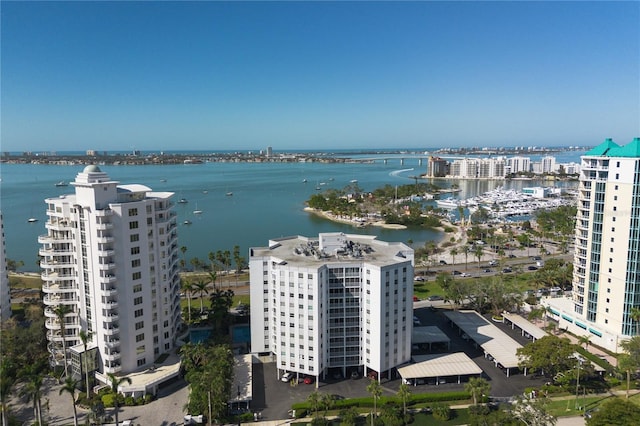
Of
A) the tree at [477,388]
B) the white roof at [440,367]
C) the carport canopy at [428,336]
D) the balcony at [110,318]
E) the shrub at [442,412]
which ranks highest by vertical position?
the balcony at [110,318]

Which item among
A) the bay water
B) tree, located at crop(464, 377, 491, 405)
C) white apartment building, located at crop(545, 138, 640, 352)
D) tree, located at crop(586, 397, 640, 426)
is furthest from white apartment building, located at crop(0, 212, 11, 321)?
white apartment building, located at crop(545, 138, 640, 352)

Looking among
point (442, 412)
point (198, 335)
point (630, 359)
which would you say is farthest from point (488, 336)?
point (198, 335)

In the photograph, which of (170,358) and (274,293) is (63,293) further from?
(274,293)

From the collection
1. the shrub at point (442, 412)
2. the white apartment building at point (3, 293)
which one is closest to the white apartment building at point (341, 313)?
the shrub at point (442, 412)

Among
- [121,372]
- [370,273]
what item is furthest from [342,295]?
[121,372]

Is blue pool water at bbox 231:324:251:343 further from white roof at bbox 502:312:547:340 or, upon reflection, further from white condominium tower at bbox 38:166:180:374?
white roof at bbox 502:312:547:340

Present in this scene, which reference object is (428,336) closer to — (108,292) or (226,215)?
(108,292)

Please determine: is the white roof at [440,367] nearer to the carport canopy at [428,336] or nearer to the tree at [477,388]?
the carport canopy at [428,336]
